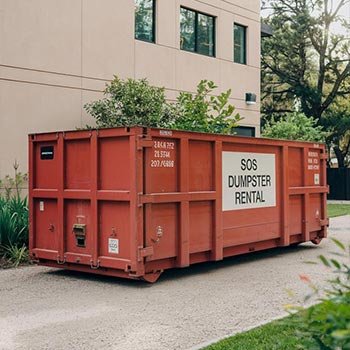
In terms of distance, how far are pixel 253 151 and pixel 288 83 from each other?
25566 mm

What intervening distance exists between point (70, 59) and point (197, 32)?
5.48 meters

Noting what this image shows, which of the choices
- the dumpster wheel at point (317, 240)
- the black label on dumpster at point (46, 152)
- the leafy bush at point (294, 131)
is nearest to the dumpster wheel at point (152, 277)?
the black label on dumpster at point (46, 152)

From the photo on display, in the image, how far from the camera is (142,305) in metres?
6.97

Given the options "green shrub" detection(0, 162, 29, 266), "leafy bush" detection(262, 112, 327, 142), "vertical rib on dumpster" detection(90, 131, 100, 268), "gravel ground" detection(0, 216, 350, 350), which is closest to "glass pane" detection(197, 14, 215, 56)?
"leafy bush" detection(262, 112, 327, 142)

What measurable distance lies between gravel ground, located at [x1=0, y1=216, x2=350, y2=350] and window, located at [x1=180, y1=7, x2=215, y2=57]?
29.8 ft

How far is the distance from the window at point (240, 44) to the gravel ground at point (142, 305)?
10932mm

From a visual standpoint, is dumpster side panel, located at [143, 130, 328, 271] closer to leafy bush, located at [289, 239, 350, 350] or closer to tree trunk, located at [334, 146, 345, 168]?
leafy bush, located at [289, 239, 350, 350]

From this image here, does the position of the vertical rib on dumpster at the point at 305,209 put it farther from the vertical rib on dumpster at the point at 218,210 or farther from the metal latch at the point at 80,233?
the metal latch at the point at 80,233

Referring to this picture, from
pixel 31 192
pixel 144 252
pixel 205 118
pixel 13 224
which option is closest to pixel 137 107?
pixel 205 118

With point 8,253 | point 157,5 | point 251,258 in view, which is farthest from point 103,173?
point 157,5

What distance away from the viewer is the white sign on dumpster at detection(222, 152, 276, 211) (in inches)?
380

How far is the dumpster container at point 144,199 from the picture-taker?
8.06 metres

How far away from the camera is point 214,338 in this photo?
5.52 m

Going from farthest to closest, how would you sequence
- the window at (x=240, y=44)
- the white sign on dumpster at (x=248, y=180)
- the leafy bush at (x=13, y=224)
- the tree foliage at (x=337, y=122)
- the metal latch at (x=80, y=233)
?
the tree foliage at (x=337, y=122) < the window at (x=240, y=44) < the leafy bush at (x=13, y=224) < the white sign on dumpster at (x=248, y=180) < the metal latch at (x=80, y=233)
